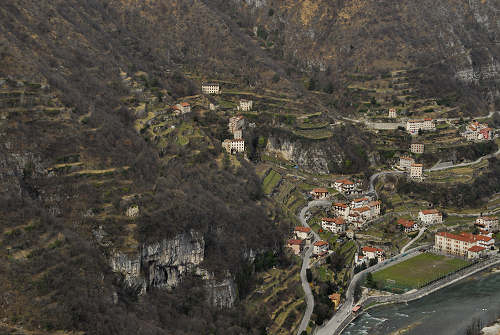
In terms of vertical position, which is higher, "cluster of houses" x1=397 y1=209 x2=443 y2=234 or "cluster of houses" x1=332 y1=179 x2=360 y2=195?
"cluster of houses" x1=332 y1=179 x2=360 y2=195

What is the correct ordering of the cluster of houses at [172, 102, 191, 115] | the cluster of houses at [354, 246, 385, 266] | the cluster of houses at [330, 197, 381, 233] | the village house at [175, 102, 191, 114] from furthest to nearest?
the village house at [175, 102, 191, 114]
the cluster of houses at [172, 102, 191, 115]
the cluster of houses at [330, 197, 381, 233]
the cluster of houses at [354, 246, 385, 266]

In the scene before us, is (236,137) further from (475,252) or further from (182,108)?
(475,252)

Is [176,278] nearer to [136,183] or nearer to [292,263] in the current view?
[136,183]

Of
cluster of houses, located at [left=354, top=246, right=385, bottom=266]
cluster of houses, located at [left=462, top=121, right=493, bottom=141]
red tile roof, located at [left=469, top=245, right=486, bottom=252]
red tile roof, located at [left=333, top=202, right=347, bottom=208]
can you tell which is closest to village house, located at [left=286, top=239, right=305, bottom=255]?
cluster of houses, located at [left=354, top=246, right=385, bottom=266]

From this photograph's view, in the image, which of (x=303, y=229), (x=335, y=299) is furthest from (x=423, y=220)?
(x=335, y=299)

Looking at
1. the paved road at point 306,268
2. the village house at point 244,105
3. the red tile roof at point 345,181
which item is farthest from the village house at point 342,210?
the village house at point 244,105

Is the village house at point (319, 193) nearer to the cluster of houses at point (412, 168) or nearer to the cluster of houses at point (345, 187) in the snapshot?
the cluster of houses at point (345, 187)

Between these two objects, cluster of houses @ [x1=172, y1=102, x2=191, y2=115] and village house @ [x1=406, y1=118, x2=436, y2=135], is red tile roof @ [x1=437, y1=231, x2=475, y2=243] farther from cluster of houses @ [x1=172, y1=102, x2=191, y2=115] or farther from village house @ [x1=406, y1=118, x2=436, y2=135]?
cluster of houses @ [x1=172, y1=102, x2=191, y2=115]

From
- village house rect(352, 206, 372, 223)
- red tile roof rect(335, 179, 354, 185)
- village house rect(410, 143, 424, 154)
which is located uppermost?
village house rect(410, 143, 424, 154)
